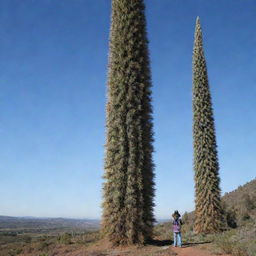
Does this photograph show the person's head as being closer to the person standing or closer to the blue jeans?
the person standing

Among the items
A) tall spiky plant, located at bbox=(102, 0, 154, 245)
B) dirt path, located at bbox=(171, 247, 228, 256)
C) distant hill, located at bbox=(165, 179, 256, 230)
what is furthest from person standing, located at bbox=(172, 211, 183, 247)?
distant hill, located at bbox=(165, 179, 256, 230)

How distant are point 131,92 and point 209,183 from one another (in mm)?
8725

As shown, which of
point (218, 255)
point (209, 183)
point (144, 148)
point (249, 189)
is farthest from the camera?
point (249, 189)

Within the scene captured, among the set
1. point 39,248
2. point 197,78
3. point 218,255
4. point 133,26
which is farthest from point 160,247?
point 197,78

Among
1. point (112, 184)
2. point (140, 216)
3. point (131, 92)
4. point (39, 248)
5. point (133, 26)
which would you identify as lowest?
point (39, 248)

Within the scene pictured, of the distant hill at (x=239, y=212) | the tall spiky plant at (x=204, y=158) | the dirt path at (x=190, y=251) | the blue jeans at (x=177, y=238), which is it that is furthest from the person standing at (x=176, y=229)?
Result: the distant hill at (x=239, y=212)

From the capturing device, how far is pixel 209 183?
19547mm

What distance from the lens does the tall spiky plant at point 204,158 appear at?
19219 millimetres

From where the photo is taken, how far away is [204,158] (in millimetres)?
19922

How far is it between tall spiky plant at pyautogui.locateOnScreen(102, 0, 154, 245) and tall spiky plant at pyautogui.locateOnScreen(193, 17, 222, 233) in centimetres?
697

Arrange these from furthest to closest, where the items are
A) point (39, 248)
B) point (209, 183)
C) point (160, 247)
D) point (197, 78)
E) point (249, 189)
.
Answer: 1. point (249, 189)
2. point (197, 78)
3. point (209, 183)
4. point (39, 248)
5. point (160, 247)

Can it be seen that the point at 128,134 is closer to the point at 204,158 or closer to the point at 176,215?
the point at 176,215

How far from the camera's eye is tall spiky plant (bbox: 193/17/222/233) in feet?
63.1

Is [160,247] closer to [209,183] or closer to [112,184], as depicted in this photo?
[112,184]
